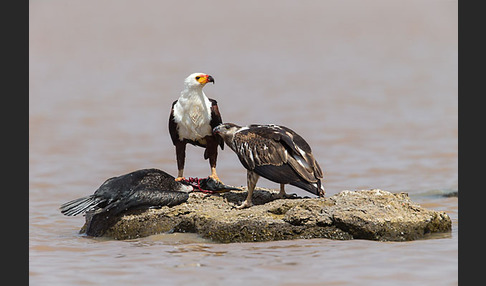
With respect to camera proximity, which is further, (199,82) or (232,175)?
(232,175)

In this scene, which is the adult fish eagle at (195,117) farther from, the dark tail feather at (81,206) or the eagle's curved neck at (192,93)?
the dark tail feather at (81,206)

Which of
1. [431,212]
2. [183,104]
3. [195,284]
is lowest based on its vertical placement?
[195,284]

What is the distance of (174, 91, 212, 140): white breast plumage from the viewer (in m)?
12.4

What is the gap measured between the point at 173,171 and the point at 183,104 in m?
5.73

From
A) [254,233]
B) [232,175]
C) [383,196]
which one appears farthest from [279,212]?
[232,175]

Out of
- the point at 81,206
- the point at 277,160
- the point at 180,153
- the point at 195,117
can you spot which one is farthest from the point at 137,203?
the point at 277,160

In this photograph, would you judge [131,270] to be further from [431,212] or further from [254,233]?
[431,212]

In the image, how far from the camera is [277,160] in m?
11.6

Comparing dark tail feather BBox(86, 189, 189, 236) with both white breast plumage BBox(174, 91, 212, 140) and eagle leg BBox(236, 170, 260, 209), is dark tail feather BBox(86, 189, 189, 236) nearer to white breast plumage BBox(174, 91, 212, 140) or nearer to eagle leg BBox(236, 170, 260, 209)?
eagle leg BBox(236, 170, 260, 209)

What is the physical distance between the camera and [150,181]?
12.2 meters

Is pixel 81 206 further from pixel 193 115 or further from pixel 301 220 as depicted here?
pixel 301 220

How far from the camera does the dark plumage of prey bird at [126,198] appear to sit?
1190cm

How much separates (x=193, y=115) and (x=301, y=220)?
2241 millimetres

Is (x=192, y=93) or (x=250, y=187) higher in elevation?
(x=192, y=93)
